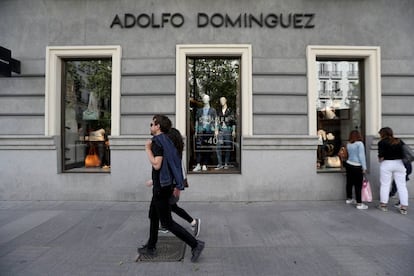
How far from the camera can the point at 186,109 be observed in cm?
789

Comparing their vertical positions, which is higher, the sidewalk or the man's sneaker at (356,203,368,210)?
the man's sneaker at (356,203,368,210)

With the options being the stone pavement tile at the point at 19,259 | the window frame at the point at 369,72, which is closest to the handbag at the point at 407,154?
the window frame at the point at 369,72

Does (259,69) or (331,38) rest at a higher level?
(331,38)

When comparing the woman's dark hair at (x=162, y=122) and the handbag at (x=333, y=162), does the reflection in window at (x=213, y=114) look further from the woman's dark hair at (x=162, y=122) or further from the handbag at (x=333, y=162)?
the woman's dark hair at (x=162, y=122)

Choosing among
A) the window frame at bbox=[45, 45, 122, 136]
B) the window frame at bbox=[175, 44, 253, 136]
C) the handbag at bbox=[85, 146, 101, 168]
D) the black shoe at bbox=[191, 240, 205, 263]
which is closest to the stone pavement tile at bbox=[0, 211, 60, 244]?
the handbag at bbox=[85, 146, 101, 168]

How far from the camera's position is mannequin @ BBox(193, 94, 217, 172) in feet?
26.7

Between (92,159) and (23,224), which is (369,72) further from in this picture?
(23,224)

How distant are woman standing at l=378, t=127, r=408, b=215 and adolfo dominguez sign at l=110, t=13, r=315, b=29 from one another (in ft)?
11.1

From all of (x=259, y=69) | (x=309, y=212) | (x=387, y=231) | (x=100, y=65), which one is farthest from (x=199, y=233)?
(x=100, y=65)

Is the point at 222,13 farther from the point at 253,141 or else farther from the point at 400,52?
the point at 400,52

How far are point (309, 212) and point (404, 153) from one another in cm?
239

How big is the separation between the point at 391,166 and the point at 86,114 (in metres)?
7.77

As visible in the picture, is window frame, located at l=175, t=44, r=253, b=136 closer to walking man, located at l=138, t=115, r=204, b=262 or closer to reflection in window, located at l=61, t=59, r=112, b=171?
reflection in window, located at l=61, t=59, r=112, b=171

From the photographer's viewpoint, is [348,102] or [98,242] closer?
[98,242]
